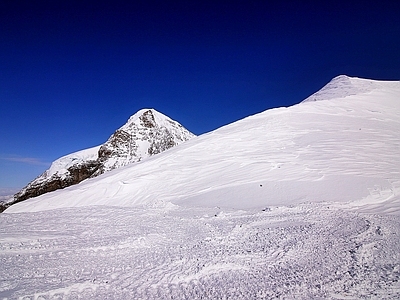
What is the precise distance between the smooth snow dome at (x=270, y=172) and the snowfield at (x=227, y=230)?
0.06m

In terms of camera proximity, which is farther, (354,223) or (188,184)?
(188,184)

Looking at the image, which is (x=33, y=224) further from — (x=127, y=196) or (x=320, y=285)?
(x=320, y=285)

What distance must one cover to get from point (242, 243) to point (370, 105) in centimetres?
1892

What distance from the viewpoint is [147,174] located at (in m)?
10.3

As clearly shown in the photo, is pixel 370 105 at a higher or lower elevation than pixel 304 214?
higher

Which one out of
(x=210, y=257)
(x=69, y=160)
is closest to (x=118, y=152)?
(x=69, y=160)

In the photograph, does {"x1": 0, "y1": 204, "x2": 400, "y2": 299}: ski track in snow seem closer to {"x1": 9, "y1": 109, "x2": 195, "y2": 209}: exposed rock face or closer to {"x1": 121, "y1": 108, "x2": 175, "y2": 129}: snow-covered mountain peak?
{"x1": 9, "y1": 109, "x2": 195, "y2": 209}: exposed rock face

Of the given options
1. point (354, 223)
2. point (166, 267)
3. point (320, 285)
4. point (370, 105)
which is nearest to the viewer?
point (320, 285)

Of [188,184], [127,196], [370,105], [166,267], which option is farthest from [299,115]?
[166,267]

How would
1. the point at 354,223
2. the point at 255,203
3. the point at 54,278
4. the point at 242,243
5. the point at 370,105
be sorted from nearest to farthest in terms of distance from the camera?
1. the point at 54,278
2. the point at 242,243
3. the point at 354,223
4. the point at 255,203
5. the point at 370,105

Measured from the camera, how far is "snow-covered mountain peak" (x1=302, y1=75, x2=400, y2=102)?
24319 millimetres

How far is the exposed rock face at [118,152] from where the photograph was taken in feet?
263

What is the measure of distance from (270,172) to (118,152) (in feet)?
275

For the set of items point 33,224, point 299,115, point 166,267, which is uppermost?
point 299,115
